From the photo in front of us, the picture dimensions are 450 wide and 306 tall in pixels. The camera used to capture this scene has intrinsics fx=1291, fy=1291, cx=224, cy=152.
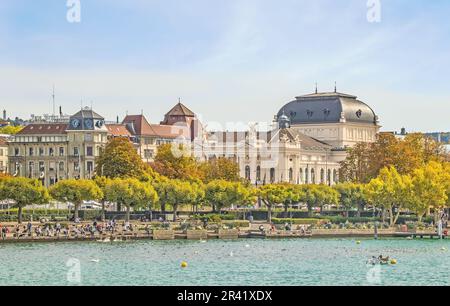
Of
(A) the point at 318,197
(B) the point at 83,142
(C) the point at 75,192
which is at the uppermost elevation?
(B) the point at 83,142

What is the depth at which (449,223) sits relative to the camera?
129250 mm

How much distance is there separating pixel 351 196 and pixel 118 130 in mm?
50466

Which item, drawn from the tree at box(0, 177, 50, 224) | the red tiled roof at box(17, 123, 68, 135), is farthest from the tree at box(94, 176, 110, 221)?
the red tiled roof at box(17, 123, 68, 135)

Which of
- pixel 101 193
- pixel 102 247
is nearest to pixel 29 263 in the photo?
pixel 102 247

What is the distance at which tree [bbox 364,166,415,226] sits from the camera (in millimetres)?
123125

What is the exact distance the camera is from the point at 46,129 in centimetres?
16812

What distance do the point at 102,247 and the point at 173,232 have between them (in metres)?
12.9

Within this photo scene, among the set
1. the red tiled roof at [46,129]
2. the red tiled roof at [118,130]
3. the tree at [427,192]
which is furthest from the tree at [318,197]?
the red tiled roof at [118,130]

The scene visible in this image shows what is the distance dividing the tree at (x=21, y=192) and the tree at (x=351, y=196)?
1396 inches

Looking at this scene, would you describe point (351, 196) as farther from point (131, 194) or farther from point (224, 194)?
point (131, 194)

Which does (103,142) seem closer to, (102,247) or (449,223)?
(449,223)

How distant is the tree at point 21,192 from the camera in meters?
114

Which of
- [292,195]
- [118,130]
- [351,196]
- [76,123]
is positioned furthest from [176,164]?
[118,130]
